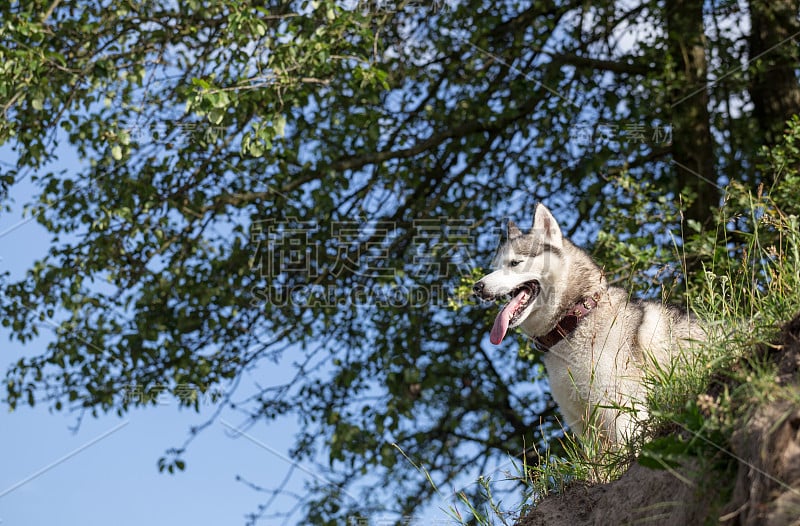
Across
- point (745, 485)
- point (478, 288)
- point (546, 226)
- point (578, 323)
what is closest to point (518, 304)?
point (478, 288)

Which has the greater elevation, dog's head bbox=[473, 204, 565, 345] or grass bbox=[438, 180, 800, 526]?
dog's head bbox=[473, 204, 565, 345]

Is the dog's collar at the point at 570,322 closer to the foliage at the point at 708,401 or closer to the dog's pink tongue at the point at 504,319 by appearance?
the dog's pink tongue at the point at 504,319

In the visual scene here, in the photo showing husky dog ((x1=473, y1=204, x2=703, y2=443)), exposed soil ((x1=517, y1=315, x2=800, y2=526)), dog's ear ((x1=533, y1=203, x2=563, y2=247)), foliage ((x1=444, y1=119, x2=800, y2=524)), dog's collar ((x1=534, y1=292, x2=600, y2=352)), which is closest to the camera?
exposed soil ((x1=517, y1=315, x2=800, y2=526))

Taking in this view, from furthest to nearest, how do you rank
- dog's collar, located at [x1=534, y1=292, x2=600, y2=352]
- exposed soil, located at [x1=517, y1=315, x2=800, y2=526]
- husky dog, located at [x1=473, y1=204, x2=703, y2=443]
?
1. dog's collar, located at [x1=534, y1=292, x2=600, y2=352]
2. husky dog, located at [x1=473, y1=204, x2=703, y2=443]
3. exposed soil, located at [x1=517, y1=315, x2=800, y2=526]

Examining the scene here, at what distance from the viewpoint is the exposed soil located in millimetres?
2879

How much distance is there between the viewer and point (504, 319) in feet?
19.0

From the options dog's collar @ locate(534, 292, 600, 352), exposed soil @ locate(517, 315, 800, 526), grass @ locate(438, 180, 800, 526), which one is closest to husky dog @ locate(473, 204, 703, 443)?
dog's collar @ locate(534, 292, 600, 352)

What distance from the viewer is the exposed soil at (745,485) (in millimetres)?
2879

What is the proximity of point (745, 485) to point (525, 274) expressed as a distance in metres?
2.93

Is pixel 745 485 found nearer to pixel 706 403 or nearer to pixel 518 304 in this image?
pixel 706 403

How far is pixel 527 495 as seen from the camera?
4602mm

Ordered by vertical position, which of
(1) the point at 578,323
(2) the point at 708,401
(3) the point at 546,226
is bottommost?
(2) the point at 708,401

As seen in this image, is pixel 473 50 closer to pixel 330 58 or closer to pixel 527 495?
pixel 330 58

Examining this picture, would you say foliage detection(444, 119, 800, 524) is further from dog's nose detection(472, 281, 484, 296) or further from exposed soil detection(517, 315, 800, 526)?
dog's nose detection(472, 281, 484, 296)
